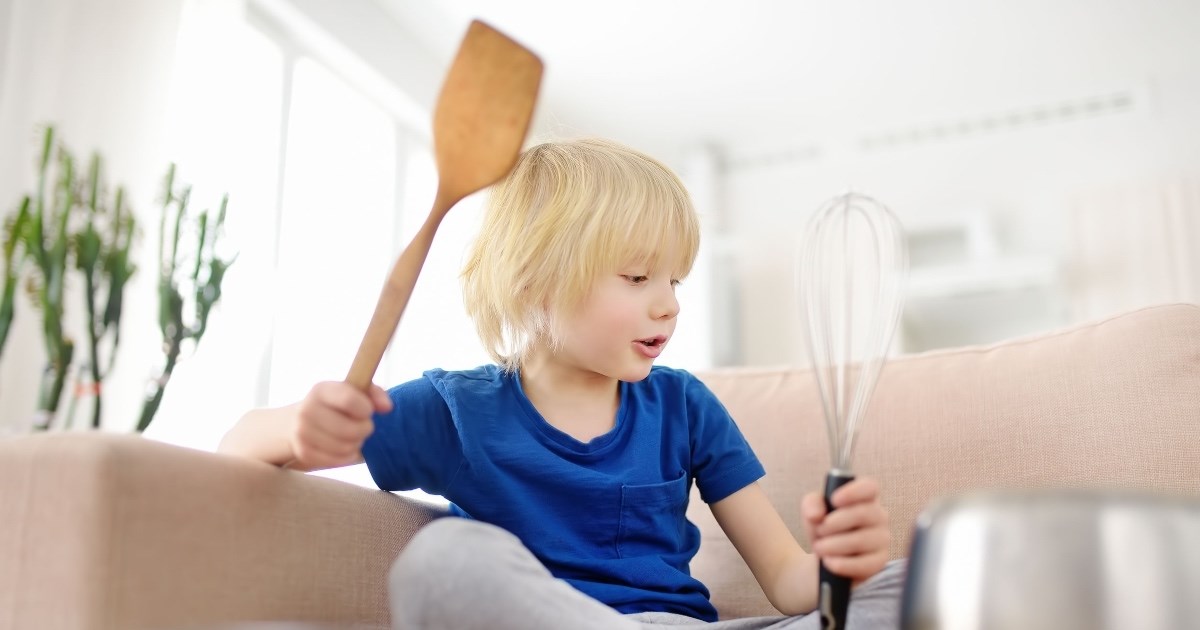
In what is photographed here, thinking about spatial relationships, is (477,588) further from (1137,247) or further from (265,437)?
(1137,247)

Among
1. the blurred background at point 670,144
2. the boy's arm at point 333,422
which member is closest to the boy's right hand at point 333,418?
the boy's arm at point 333,422

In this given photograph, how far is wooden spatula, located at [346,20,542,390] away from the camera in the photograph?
2.15 ft

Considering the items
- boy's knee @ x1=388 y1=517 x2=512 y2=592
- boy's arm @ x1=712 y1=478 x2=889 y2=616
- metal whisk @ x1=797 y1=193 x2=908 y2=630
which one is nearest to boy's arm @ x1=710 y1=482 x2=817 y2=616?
boy's arm @ x1=712 y1=478 x2=889 y2=616

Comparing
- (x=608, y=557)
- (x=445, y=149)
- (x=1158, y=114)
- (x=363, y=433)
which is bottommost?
(x=608, y=557)

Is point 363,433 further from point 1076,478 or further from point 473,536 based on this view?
point 1076,478

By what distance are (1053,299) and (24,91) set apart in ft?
11.4

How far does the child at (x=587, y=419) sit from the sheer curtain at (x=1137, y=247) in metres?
3.11

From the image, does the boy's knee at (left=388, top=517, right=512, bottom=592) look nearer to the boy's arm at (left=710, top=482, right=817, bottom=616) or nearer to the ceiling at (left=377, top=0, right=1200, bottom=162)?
the boy's arm at (left=710, top=482, right=817, bottom=616)

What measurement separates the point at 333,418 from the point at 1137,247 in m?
3.73

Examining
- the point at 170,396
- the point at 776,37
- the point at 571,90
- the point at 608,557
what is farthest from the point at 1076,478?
the point at 571,90

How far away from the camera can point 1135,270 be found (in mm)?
3615

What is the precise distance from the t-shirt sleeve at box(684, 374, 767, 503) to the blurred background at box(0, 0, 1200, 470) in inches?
39.1

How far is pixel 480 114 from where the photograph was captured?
659 mm

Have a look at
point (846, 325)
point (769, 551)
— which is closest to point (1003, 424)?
point (769, 551)
